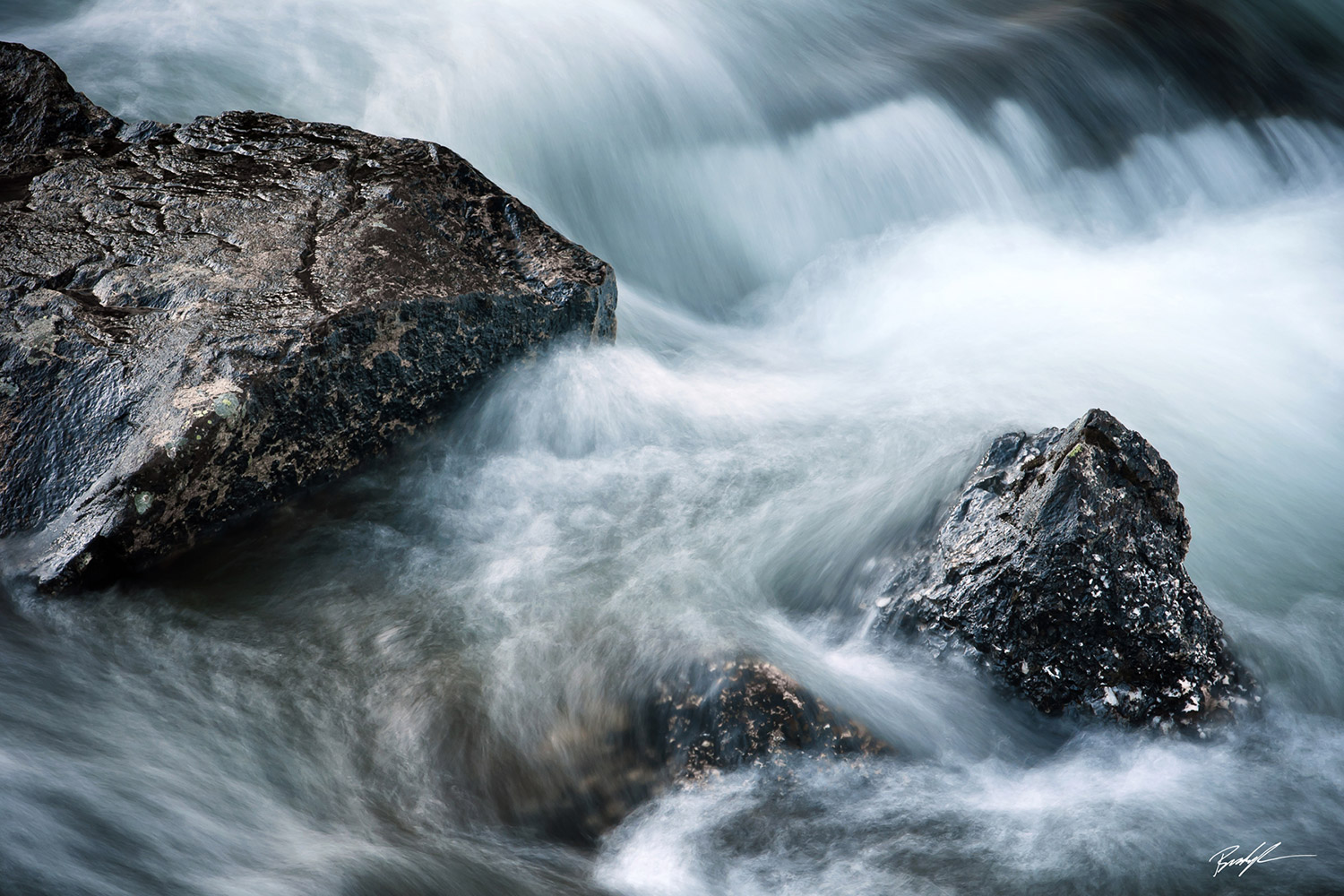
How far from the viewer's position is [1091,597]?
2.62 meters

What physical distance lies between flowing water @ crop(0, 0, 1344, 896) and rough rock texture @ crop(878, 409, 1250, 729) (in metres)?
0.13

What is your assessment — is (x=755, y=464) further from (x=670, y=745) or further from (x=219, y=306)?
(x=219, y=306)

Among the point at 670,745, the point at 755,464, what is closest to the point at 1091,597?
the point at 670,745

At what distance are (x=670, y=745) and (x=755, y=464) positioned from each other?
1724 mm

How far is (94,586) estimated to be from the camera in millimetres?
2729

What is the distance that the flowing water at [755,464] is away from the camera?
2287mm

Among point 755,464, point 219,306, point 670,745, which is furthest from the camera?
point 755,464

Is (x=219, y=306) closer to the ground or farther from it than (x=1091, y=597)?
closer to the ground

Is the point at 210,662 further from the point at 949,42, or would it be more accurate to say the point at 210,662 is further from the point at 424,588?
the point at 949,42

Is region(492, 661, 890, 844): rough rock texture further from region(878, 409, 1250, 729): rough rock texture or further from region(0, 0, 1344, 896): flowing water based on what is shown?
region(878, 409, 1250, 729): rough rock texture
